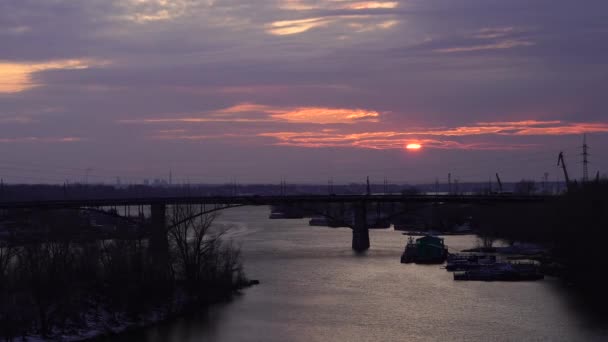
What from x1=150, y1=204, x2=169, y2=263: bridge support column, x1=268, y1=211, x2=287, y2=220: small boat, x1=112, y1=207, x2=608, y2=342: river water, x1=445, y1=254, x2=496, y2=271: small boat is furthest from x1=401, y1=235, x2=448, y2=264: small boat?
x1=268, y1=211, x2=287, y2=220: small boat

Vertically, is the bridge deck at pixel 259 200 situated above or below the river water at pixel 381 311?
above

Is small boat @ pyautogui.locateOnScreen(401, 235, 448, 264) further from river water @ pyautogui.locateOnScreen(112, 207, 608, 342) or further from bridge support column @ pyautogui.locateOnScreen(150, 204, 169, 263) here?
bridge support column @ pyautogui.locateOnScreen(150, 204, 169, 263)

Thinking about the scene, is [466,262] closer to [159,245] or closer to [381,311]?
[381,311]

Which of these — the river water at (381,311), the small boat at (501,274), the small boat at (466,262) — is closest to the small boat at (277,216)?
the small boat at (466,262)

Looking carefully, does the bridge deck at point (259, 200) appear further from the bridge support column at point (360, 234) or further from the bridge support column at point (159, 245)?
the bridge support column at point (159, 245)

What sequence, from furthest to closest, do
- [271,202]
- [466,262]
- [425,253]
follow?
1. [271,202]
2. [425,253]
3. [466,262]

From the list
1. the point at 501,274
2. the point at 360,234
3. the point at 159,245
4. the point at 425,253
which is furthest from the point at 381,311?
the point at 360,234

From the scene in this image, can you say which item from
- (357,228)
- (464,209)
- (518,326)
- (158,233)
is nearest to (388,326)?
(518,326)

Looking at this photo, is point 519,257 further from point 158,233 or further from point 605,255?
point 158,233

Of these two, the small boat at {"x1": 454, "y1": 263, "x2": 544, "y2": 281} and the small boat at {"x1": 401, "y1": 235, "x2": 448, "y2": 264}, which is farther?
the small boat at {"x1": 401, "y1": 235, "x2": 448, "y2": 264}
